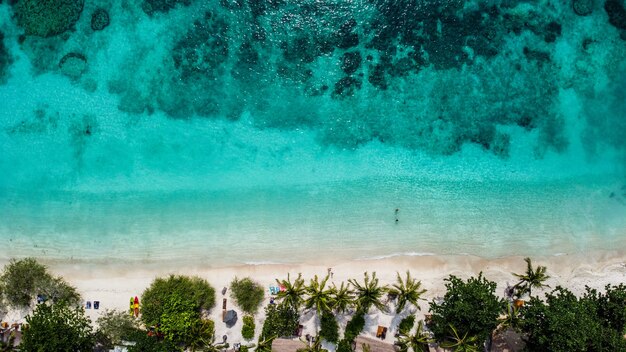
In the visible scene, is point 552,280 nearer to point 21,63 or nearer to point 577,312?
point 577,312

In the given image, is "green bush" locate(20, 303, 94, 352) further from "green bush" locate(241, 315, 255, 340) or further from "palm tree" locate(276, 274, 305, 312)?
"palm tree" locate(276, 274, 305, 312)

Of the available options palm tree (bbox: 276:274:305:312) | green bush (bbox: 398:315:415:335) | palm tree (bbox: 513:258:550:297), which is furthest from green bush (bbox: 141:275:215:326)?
palm tree (bbox: 513:258:550:297)

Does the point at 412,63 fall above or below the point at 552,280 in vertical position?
above

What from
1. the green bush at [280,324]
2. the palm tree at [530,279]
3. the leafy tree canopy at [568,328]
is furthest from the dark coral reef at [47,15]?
the leafy tree canopy at [568,328]

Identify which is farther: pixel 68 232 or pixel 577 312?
pixel 68 232

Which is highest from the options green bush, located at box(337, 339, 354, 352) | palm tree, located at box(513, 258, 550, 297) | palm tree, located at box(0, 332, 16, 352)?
palm tree, located at box(513, 258, 550, 297)

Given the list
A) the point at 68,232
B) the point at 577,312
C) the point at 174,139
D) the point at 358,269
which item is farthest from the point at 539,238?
the point at 68,232
